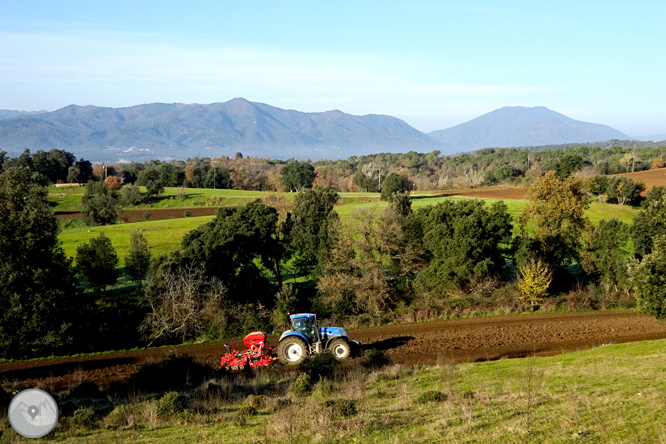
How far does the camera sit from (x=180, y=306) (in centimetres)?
2828

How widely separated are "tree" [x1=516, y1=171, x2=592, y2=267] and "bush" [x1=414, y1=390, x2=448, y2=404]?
2574cm

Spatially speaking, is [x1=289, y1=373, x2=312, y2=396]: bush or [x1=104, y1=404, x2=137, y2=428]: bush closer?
[x1=104, y1=404, x2=137, y2=428]: bush

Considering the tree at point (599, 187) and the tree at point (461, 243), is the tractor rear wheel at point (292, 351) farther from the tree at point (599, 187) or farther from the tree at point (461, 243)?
the tree at point (599, 187)

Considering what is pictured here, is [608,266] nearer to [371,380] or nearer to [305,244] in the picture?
[305,244]

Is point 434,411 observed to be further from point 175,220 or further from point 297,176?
point 297,176

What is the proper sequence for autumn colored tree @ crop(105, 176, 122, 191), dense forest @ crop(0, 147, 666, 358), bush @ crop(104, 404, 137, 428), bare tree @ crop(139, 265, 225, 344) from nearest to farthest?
bush @ crop(104, 404, 137, 428) < dense forest @ crop(0, 147, 666, 358) < bare tree @ crop(139, 265, 225, 344) < autumn colored tree @ crop(105, 176, 122, 191)

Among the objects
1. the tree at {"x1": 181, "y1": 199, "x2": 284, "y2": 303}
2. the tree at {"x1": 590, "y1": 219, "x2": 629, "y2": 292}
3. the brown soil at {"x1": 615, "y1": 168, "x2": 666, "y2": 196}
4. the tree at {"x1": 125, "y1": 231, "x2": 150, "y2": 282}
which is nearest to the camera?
the tree at {"x1": 181, "y1": 199, "x2": 284, "y2": 303}

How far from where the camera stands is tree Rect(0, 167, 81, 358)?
24062mm

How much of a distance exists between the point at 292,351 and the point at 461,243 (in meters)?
17.1

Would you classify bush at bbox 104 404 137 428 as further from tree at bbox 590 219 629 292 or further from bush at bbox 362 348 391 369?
tree at bbox 590 219 629 292

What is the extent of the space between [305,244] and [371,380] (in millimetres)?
19622

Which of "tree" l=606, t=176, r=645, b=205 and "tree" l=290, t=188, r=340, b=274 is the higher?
"tree" l=606, t=176, r=645, b=205

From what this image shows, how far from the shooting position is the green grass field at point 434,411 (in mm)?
10359

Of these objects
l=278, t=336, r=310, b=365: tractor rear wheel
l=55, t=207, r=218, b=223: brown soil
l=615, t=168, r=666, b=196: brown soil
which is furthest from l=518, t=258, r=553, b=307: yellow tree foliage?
l=615, t=168, r=666, b=196: brown soil
